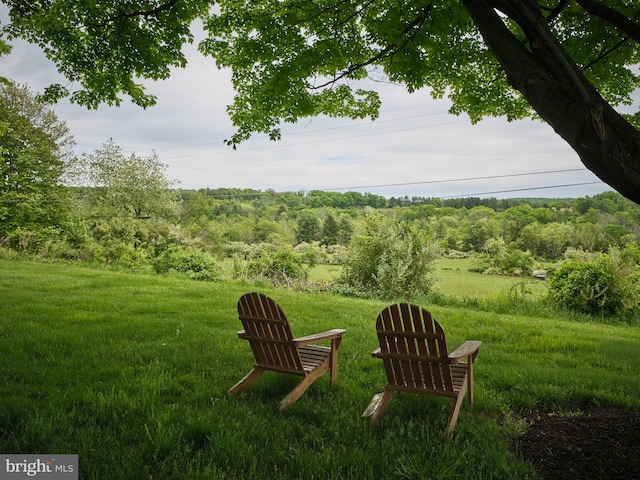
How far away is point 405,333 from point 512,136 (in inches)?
2295

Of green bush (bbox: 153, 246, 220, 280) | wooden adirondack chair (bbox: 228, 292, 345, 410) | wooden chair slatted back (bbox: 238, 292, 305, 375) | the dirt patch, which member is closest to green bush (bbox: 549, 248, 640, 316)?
the dirt patch

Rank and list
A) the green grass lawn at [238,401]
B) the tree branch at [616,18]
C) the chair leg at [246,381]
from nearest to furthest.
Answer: the green grass lawn at [238,401] → the tree branch at [616,18] → the chair leg at [246,381]

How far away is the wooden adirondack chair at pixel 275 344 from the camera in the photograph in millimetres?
3408

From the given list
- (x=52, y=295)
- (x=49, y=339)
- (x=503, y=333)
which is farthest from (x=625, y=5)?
(x=52, y=295)

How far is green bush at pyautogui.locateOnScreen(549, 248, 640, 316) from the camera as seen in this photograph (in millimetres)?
9859

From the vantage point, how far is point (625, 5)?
4.01m

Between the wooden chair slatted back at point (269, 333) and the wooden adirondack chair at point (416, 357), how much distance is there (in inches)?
30.2

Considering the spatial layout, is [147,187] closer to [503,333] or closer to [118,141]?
[118,141]

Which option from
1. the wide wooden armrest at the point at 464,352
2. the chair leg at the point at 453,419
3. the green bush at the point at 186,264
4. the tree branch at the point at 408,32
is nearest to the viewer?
the chair leg at the point at 453,419

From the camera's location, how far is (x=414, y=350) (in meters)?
3.10

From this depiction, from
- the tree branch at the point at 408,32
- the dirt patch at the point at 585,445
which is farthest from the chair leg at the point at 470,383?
the tree branch at the point at 408,32

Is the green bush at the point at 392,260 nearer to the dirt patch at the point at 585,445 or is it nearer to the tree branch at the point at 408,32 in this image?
the tree branch at the point at 408,32

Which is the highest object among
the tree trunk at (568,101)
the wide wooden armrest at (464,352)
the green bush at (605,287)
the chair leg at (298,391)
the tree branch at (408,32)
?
the tree branch at (408,32)

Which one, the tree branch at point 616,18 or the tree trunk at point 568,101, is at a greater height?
the tree branch at point 616,18
